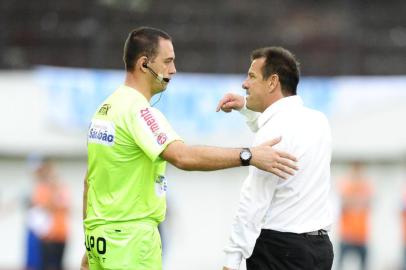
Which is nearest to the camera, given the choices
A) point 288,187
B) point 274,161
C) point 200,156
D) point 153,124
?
point 274,161

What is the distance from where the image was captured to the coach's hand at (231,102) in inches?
268

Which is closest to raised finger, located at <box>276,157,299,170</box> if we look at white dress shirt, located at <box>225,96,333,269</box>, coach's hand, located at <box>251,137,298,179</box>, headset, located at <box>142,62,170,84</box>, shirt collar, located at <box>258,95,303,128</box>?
coach's hand, located at <box>251,137,298,179</box>

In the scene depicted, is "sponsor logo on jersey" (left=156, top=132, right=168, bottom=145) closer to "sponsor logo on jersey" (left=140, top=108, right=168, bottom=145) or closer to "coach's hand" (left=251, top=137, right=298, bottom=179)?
"sponsor logo on jersey" (left=140, top=108, right=168, bottom=145)

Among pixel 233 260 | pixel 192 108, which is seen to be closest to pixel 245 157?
pixel 233 260

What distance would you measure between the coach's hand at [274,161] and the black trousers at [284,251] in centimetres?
54

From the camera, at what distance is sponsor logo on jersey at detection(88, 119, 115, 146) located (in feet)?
20.7

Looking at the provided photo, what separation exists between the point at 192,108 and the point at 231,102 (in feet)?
41.8

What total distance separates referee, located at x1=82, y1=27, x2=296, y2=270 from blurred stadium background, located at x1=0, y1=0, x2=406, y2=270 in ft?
40.7

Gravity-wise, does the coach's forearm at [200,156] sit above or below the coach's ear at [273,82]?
below

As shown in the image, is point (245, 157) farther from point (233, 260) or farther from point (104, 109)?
point (104, 109)

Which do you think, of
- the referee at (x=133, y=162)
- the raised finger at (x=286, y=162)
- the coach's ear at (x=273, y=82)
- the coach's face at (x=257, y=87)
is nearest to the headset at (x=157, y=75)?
the referee at (x=133, y=162)

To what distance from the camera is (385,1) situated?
23.2 metres

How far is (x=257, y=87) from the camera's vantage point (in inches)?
252

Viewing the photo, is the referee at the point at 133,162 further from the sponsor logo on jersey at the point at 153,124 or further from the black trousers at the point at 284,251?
the black trousers at the point at 284,251
